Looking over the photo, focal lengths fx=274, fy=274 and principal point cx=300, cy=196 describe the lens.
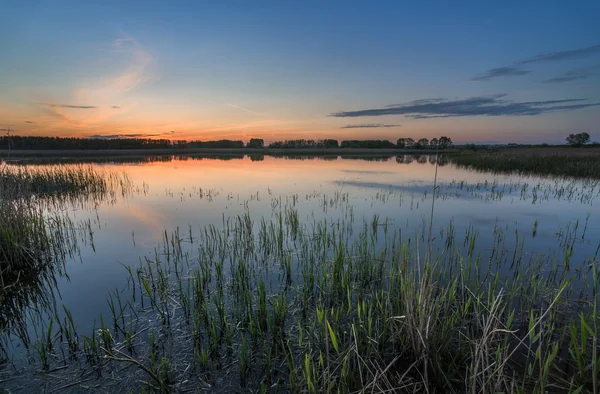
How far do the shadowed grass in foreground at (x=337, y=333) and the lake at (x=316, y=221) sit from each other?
0.62 metres

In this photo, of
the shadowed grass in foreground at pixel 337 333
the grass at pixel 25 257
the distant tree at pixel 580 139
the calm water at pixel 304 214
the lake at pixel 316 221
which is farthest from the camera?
the distant tree at pixel 580 139

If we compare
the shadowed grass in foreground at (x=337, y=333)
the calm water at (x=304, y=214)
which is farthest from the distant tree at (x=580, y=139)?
the shadowed grass in foreground at (x=337, y=333)

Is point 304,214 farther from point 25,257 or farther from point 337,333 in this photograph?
point 25,257

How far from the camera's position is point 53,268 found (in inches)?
295

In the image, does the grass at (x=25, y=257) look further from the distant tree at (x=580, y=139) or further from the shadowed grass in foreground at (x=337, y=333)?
the distant tree at (x=580, y=139)

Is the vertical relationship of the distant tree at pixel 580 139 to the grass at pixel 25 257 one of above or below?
above

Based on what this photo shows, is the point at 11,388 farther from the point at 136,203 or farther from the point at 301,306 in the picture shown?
the point at 136,203

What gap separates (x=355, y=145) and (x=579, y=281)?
98.9 m

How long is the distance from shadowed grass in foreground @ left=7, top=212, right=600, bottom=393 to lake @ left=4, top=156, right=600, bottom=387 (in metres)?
0.62

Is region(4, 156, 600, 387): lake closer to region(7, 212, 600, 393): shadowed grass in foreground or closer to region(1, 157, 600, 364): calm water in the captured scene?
region(1, 157, 600, 364): calm water

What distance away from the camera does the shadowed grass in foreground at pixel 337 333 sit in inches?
130

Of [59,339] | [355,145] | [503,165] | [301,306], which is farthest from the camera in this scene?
[355,145]

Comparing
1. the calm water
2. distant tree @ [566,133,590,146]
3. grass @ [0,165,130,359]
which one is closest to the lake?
the calm water

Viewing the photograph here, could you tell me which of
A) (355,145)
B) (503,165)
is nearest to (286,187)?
(503,165)
